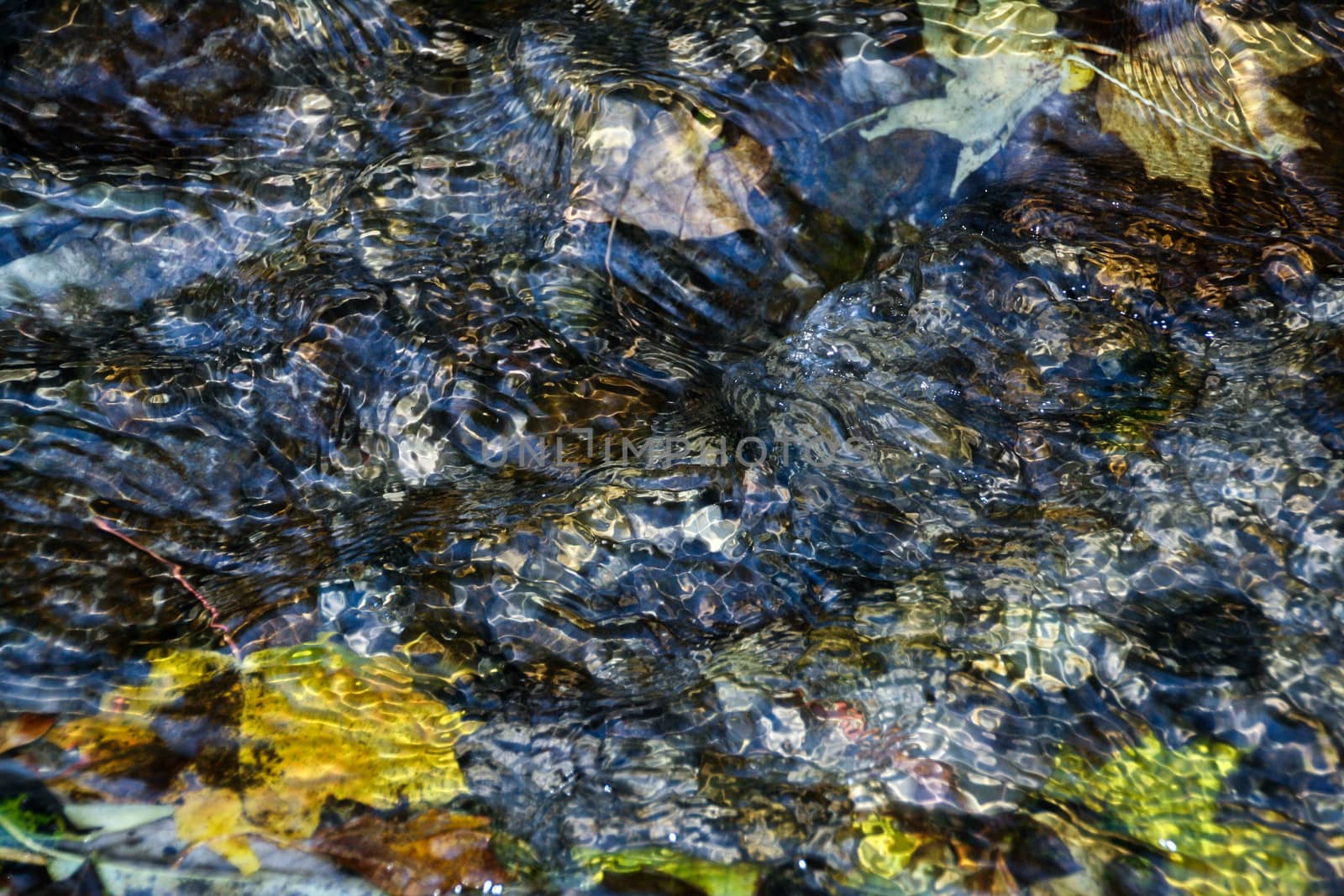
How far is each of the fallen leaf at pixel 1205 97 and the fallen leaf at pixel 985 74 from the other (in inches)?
7.7

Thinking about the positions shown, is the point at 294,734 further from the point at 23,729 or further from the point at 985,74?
the point at 985,74

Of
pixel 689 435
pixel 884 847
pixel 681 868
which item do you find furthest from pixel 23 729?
pixel 884 847

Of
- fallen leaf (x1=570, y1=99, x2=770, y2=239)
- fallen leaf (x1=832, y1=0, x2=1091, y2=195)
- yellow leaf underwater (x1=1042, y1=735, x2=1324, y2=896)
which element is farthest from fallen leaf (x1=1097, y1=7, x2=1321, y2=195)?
yellow leaf underwater (x1=1042, y1=735, x2=1324, y2=896)

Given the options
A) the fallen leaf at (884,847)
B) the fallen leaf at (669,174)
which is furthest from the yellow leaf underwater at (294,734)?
the fallen leaf at (669,174)

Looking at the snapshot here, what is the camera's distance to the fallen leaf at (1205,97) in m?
3.63

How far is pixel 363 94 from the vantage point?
12.4ft

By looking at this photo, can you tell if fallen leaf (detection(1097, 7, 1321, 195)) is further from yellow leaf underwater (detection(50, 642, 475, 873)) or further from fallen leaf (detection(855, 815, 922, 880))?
yellow leaf underwater (detection(50, 642, 475, 873))

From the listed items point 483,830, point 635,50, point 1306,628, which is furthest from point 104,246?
point 1306,628

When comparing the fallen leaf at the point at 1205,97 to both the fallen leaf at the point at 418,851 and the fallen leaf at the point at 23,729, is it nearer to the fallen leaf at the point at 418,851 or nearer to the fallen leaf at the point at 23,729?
the fallen leaf at the point at 418,851

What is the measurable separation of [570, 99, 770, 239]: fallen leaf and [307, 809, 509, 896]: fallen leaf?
2.03 metres

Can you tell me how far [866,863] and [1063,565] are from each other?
0.98 meters

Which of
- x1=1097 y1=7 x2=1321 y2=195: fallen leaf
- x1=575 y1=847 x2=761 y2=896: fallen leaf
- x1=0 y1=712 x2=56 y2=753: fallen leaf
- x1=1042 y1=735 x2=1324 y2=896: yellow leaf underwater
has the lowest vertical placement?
x1=575 y1=847 x2=761 y2=896: fallen leaf

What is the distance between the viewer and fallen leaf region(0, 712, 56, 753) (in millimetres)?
2285

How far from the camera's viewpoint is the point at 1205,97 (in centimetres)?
368
